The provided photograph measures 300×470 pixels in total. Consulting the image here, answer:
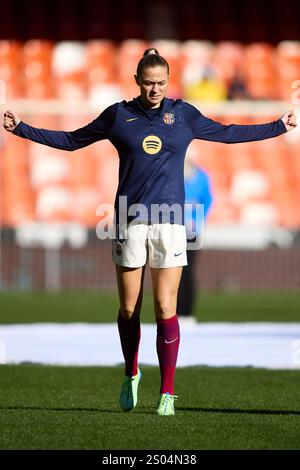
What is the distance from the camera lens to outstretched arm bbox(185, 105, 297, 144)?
670 centimetres

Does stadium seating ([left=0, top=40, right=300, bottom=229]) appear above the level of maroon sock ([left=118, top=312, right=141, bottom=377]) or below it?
above

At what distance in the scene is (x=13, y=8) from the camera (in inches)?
1038

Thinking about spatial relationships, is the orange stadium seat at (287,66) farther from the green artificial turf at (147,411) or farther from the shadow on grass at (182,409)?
the shadow on grass at (182,409)

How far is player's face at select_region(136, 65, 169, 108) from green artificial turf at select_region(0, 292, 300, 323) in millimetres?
7590

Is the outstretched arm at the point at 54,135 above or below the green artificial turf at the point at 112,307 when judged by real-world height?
above

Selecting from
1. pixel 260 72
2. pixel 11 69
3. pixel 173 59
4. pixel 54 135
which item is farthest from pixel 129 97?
pixel 54 135

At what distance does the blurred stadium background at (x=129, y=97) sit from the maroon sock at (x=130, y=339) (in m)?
10.6

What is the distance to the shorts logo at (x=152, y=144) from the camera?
6.50m

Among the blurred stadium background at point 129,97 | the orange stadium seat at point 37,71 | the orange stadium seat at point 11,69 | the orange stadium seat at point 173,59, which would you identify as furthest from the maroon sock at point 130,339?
the orange stadium seat at point 37,71

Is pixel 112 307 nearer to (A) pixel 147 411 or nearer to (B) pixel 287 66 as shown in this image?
(A) pixel 147 411

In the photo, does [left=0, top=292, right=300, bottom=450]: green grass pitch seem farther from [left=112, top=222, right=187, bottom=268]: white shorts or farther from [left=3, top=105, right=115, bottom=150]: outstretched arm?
[left=3, top=105, right=115, bottom=150]: outstretched arm

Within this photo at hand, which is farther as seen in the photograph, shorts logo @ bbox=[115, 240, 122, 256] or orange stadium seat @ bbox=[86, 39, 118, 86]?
orange stadium seat @ bbox=[86, 39, 118, 86]

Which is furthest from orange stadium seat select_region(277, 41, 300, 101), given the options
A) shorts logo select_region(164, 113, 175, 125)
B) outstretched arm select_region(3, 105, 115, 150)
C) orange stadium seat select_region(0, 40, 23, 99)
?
shorts logo select_region(164, 113, 175, 125)

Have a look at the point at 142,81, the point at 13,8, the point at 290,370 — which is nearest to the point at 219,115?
the point at 13,8
